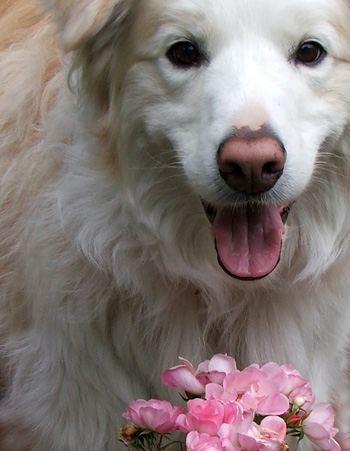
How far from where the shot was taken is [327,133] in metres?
2.29

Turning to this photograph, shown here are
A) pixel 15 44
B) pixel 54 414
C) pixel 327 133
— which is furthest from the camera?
pixel 15 44

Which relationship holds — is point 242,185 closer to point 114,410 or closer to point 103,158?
point 103,158

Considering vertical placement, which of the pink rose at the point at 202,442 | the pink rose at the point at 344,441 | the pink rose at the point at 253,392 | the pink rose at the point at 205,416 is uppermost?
the pink rose at the point at 253,392

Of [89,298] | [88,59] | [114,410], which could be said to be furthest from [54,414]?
[88,59]

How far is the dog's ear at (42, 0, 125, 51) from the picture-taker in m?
2.31

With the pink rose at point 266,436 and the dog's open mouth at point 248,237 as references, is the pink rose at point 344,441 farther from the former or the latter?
the pink rose at point 266,436

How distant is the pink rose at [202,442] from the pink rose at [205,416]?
19 millimetres

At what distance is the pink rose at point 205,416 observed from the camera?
5.92 ft

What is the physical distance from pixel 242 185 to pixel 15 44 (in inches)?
64.8

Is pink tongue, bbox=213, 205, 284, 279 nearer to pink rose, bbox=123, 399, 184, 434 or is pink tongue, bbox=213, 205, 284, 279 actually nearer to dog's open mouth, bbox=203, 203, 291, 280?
dog's open mouth, bbox=203, 203, 291, 280

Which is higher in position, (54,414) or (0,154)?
(0,154)

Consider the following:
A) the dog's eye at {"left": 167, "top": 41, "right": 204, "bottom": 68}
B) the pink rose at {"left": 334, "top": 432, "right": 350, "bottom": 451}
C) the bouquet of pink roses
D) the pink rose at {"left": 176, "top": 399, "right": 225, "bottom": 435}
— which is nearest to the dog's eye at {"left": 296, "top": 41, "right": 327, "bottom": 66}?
the dog's eye at {"left": 167, "top": 41, "right": 204, "bottom": 68}

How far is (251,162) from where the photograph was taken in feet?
6.68

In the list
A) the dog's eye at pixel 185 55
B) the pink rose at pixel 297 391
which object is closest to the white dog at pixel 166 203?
the dog's eye at pixel 185 55
